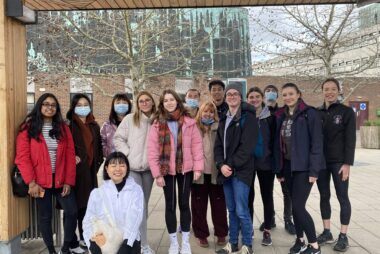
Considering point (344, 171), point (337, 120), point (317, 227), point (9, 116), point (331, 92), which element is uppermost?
point (331, 92)

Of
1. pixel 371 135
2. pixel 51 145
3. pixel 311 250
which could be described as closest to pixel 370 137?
pixel 371 135

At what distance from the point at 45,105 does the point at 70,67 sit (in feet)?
21.0

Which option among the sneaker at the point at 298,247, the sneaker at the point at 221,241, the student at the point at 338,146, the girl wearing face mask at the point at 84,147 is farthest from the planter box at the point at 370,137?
the girl wearing face mask at the point at 84,147

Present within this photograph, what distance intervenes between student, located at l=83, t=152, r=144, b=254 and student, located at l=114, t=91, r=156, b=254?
448mm

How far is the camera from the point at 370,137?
19.2 m

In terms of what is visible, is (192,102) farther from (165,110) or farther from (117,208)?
Result: (117,208)

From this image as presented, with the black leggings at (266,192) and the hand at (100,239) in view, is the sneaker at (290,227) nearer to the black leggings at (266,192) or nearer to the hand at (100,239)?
the black leggings at (266,192)

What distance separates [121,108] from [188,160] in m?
1.29

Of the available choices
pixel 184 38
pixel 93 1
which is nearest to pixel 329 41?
pixel 184 38

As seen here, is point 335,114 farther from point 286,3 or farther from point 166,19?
point 166,19

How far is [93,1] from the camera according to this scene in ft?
16.6

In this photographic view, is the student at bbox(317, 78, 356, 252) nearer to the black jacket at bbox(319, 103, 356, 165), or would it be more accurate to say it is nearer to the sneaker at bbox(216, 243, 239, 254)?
the black jacket at bbox(319, 103, 356, 165)

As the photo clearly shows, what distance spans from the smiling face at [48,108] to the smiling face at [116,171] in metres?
1.02

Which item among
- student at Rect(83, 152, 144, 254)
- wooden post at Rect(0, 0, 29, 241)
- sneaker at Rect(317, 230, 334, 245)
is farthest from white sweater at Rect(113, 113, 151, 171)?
sneaker at Rect(317, 230, 334, 245)
